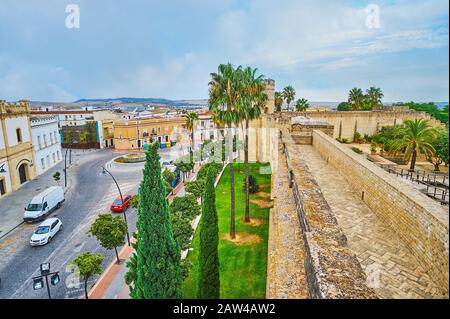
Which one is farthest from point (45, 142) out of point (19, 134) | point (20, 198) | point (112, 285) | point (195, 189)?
point (112, 285)

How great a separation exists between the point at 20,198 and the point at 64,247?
10.8m

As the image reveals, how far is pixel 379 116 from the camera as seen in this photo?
32688 mm

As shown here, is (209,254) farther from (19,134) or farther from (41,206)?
(19,134)

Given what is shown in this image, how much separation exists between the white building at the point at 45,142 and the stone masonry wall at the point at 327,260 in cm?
2832

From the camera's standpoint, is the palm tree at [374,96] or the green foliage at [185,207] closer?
the green foliage at [185,207]

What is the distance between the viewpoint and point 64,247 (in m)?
13.2

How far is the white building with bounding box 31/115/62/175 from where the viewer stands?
27328 millimetres

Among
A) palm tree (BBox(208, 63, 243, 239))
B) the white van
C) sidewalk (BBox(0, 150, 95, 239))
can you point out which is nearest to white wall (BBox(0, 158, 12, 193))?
sidewalk (BBox(0, 150, 95, 239))

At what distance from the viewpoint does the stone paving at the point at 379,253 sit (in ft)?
18.5

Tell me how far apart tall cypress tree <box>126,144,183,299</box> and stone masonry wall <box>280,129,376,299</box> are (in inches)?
122

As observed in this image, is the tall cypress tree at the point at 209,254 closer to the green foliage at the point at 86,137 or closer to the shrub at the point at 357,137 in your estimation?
the shrub at the point at 357,137

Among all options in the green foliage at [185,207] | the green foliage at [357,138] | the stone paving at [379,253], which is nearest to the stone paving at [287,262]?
the stone paving at [379,253]

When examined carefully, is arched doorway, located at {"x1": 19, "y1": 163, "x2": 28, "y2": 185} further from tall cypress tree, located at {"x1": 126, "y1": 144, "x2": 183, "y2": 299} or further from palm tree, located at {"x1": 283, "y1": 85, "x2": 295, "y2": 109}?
palm tree, located at {"x1": 283, "y1": 85, "x2": 295, "y2": 109}

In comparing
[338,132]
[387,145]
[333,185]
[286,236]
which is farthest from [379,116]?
[286,236]
